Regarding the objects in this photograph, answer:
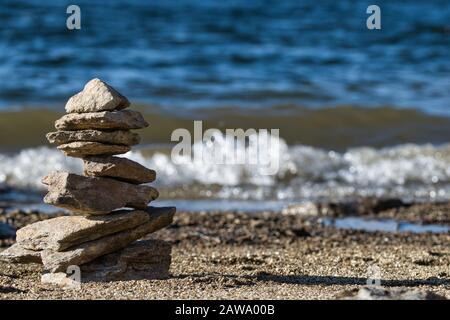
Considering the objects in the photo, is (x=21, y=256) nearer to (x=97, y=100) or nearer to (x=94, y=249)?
(x=94, y=249)

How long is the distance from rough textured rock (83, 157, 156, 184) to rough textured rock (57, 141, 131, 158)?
0.05 m

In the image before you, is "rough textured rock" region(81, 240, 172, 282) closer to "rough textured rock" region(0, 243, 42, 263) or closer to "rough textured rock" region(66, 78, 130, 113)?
"rough textured rock" region(0, 243, 42, 263)

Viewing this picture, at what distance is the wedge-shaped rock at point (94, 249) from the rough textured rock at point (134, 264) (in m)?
0.06

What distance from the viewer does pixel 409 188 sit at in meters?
12.6

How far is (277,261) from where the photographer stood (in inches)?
293

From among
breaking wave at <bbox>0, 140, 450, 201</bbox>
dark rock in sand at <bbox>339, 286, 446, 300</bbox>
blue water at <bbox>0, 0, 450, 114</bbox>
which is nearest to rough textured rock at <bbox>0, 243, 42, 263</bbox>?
dark rock in sand at <bbox>339, 286, 446, 300</bbox>

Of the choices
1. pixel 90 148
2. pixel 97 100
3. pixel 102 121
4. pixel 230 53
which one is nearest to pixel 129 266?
pixel 90 148

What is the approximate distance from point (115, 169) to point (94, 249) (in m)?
0.55

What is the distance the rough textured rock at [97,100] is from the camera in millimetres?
6301

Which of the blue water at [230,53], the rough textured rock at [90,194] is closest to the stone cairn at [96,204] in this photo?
the rough textured rock at [90,194]

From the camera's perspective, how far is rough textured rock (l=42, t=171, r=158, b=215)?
621 cm

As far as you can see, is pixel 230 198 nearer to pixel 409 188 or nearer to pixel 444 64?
pixel 409 188

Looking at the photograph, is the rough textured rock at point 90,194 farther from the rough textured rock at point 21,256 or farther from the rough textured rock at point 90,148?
the rough textured rock at point 21,256

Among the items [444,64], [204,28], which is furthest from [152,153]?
[204,28]
